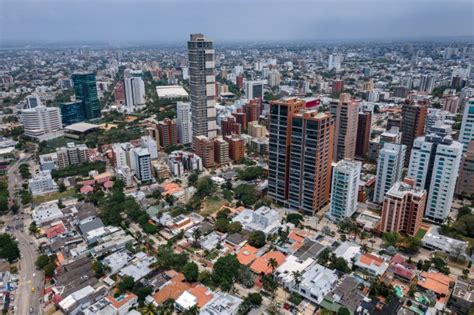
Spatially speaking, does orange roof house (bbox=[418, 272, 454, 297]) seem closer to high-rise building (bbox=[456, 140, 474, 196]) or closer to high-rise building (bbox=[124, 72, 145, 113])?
high-rise building (bbox=[456, 140, 474, 196])

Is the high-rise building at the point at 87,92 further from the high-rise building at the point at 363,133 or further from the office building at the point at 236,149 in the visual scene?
the high-rise building at the point at 363,133

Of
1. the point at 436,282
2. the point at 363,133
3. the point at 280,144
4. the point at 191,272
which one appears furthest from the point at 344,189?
the point at 363,133

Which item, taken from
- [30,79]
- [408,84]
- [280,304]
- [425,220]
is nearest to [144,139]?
[280,304]

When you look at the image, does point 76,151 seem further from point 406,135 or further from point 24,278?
point 406,135

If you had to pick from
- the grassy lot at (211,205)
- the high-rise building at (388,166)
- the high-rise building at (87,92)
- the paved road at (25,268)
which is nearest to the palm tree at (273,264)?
the grassy lot at (211,205)

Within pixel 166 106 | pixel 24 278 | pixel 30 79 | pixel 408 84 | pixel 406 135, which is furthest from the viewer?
pixel 30 79

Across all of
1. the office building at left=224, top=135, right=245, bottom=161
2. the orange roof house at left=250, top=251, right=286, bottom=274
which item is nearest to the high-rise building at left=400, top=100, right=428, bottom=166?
the office building at left=224, top=135, right=245, bottom=161

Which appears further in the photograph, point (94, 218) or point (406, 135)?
point (406, 135)
